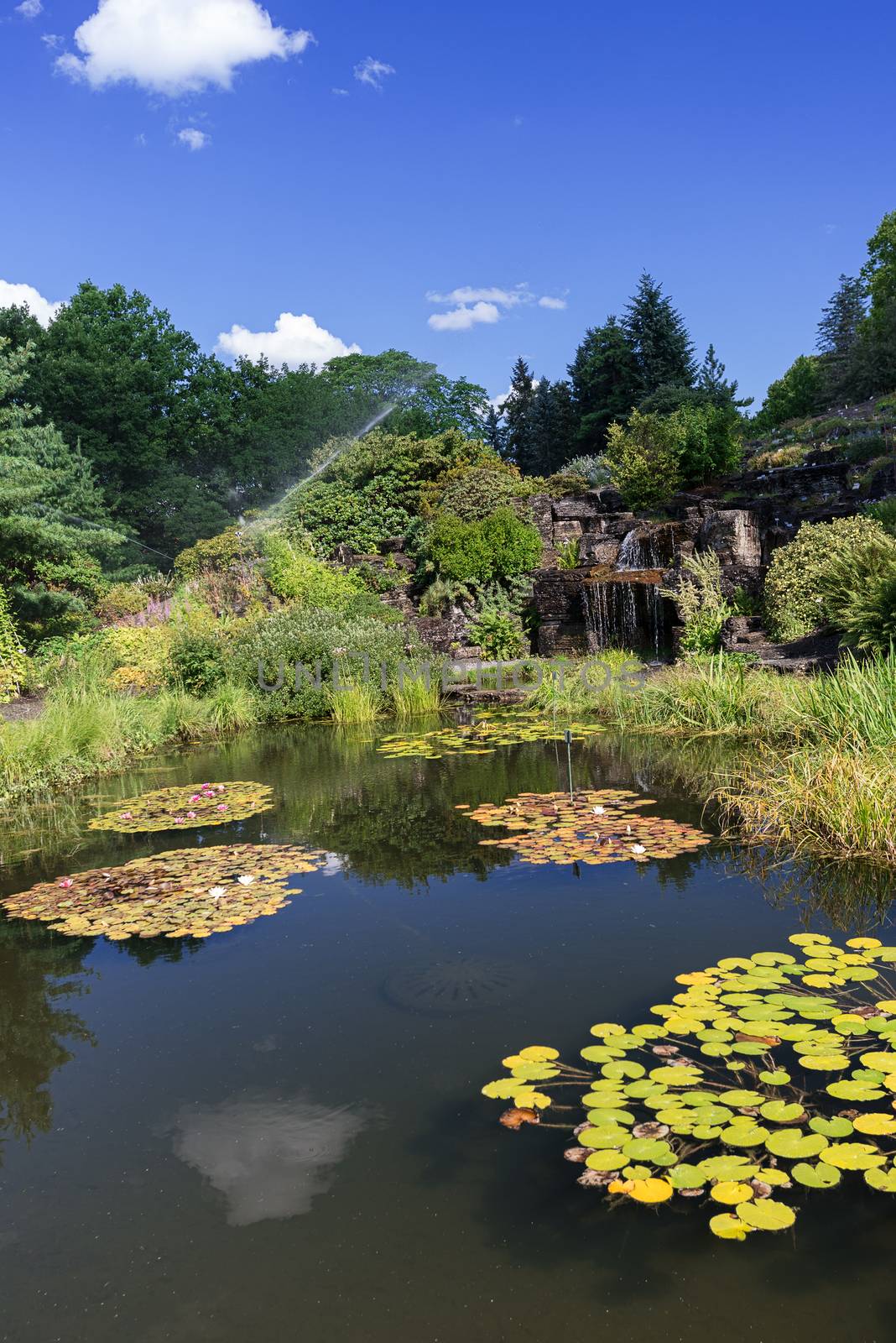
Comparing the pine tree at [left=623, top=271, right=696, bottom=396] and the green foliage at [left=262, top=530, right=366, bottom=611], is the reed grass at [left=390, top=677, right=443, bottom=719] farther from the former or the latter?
the pine tree at [left=623, top=271, right=696, bottom=396]

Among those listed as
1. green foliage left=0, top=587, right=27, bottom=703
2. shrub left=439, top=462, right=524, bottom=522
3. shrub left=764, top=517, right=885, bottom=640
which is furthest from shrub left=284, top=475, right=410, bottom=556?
shrub left=764, top=517, right=885, bottom=640

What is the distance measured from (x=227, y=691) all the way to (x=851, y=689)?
8070mm

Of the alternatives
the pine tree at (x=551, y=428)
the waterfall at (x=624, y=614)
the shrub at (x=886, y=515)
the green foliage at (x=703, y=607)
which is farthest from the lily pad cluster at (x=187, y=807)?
the pine tree at (x=551, y=428)

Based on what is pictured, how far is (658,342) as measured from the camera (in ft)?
111

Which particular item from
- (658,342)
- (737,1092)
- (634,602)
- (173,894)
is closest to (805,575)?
(634,602)

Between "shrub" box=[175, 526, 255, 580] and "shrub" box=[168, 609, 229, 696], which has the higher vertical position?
"shrub" box=[175, 526, 255, 580]

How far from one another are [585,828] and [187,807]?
126 inches

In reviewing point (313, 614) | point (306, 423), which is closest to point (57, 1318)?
point (313, 614)

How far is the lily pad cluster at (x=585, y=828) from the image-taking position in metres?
5.14

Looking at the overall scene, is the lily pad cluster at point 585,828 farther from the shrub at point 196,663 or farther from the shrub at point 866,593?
the shrub at point 196,663

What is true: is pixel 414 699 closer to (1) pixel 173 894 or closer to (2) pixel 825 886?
(1) pixel 173 894

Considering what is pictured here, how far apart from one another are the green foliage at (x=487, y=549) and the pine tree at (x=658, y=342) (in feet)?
62.5

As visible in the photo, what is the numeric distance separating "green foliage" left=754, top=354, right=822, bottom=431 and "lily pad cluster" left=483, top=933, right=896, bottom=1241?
40.6m

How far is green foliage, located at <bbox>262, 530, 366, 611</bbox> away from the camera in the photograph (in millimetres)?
16500
